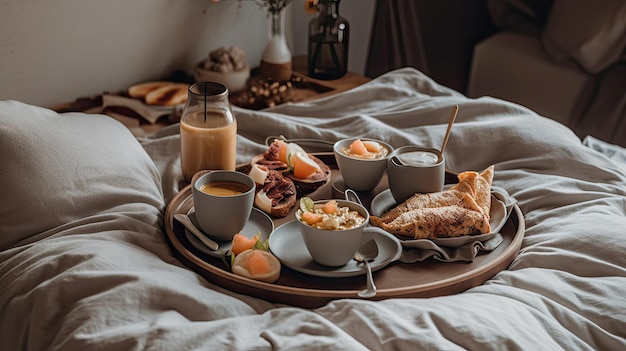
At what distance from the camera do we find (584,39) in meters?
2.39

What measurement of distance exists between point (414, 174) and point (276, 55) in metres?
1.00

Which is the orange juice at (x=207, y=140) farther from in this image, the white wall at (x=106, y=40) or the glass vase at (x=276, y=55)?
the glass vase at (x=276, y=55)

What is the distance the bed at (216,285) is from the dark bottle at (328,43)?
63 cm

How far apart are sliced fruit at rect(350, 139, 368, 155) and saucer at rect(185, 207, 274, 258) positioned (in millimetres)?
203

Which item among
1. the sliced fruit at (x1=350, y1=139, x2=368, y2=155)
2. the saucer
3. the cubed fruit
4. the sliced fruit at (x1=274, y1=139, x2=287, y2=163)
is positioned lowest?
Result: the saucer

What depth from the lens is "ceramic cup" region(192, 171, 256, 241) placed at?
1117 mm

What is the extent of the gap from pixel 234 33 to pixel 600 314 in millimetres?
1581

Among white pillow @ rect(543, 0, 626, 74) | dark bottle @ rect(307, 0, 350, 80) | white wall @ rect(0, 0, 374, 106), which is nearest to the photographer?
white wall @ rect(0, 0, 374, 106)

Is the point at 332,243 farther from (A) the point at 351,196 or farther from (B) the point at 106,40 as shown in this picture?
(B) the point at 106,40

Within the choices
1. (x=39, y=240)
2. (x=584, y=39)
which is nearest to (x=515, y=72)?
(x=584, y=39)

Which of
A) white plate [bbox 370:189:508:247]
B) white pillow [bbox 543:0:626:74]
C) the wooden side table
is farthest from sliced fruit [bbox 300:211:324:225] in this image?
white pillow [bbox 543:0:626:74]

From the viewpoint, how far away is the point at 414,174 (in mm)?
1230

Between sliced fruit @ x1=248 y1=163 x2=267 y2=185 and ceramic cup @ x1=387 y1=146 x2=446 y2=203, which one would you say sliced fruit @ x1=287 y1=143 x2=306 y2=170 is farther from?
ceramic cup @ x1=387 y1=146 x2=446 y2=203

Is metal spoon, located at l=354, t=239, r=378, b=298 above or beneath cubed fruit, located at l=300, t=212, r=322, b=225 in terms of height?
beneath
